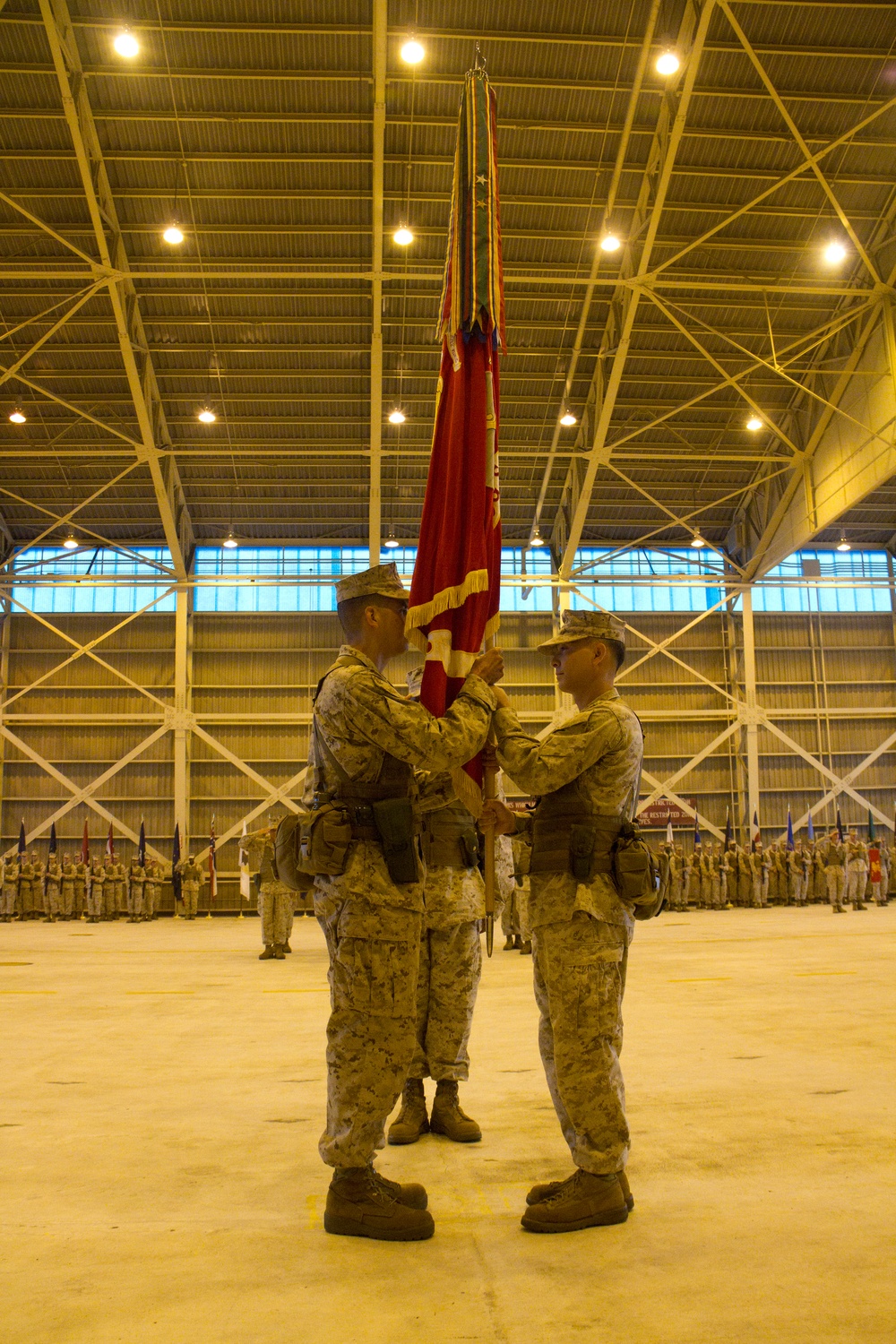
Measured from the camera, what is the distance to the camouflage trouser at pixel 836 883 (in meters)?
17.4

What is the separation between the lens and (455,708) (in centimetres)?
328

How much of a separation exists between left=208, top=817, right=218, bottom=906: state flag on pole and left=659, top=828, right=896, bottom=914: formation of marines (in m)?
8.21

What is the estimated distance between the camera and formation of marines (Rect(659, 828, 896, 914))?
1855cm

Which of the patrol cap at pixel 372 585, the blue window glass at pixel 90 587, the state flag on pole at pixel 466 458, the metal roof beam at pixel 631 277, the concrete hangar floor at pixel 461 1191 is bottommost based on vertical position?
the concrete hangar floor at pixel 461 1191

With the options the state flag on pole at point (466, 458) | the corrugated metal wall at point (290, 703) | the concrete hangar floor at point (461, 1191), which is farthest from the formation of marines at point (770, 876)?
the state flag on pole at point (466, 458)

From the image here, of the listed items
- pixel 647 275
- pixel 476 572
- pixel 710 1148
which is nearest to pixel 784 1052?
pixel 710 1148

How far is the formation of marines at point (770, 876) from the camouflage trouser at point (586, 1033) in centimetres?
1578

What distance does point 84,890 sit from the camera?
18.7 m

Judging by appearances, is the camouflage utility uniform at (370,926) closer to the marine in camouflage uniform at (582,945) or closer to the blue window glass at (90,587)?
the marine in camouflage uniform at (582,945)

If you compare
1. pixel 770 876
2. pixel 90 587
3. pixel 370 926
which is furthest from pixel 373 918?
pixel 90 587

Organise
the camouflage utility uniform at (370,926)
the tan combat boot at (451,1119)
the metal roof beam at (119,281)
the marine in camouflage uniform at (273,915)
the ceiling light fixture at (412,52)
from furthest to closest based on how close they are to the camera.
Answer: the metal roof beam at (119,281)
the ceiling light fixture at (412,52)
the marine in camouflage uniform at (273,915)
the tan combat boot at (451,1119)
the camouflage utility uniform at (370,926)

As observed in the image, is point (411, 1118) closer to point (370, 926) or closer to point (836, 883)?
point (370, 926)

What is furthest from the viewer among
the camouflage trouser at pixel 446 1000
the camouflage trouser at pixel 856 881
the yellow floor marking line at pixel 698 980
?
the camouflage trouser at pixel 856 881

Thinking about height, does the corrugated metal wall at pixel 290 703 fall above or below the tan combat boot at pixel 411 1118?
above
